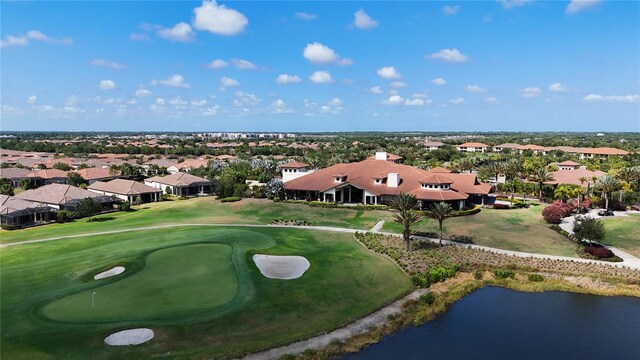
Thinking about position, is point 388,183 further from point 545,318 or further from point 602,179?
point 545,318

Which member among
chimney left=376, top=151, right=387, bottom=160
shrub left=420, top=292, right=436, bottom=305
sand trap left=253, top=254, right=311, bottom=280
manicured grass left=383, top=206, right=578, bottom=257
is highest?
chimney left=376, top=151, right=387, bottom=160

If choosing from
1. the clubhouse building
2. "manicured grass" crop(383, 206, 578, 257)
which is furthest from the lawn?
the clubhouse building

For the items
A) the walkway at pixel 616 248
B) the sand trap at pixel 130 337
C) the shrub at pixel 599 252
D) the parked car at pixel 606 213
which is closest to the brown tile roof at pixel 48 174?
the sand trap at pixel 130 337

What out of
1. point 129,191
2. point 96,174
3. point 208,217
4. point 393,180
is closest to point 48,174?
point 96,174

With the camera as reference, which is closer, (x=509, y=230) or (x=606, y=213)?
(x=509, y=230)

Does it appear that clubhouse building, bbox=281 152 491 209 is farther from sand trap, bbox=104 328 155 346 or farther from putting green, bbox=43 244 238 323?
sand trap, bbox=104 328 155 346

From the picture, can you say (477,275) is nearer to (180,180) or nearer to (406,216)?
(406,216)
